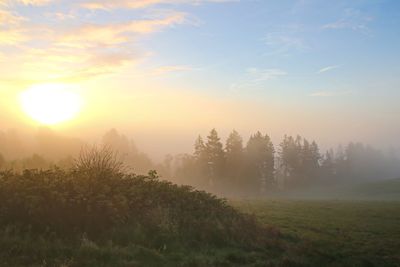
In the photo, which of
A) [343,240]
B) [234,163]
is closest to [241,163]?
[234,163]

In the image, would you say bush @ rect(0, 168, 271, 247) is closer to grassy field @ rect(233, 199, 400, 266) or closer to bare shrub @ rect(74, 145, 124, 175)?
bare shrub @ rect(74, 145, 124, 175)

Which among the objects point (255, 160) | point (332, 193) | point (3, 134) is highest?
point (3, 134)

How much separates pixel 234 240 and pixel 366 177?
418 ft

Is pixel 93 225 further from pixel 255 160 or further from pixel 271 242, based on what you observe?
pixel 255 160

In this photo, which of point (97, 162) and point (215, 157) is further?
point (215, 157)

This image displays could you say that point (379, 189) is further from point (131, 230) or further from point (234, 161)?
point (131, 230)

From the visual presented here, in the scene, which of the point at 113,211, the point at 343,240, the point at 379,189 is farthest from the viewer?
the point at 379,189

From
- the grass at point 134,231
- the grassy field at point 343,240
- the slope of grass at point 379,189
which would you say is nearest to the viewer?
the grass at point 134,231

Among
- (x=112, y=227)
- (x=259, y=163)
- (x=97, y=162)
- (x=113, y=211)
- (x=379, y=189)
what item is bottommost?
(x=379, y=189)

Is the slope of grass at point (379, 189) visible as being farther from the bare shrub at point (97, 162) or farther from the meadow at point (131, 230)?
the bare shrub at point (97, 162)

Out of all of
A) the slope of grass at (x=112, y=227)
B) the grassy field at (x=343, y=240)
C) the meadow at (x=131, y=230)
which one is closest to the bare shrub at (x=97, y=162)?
the meadow at (x=131, y=230)

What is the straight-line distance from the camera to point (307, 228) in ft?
80.3

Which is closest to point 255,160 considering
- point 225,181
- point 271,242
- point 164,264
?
point 225,181

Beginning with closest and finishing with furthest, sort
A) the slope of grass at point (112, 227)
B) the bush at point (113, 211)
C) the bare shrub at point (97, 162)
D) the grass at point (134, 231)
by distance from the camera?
the slope of grass at point (112, 227)
the grass at point (134, 231)
the bush at point (113, 211)
the bare shrub at point (97, 162)
